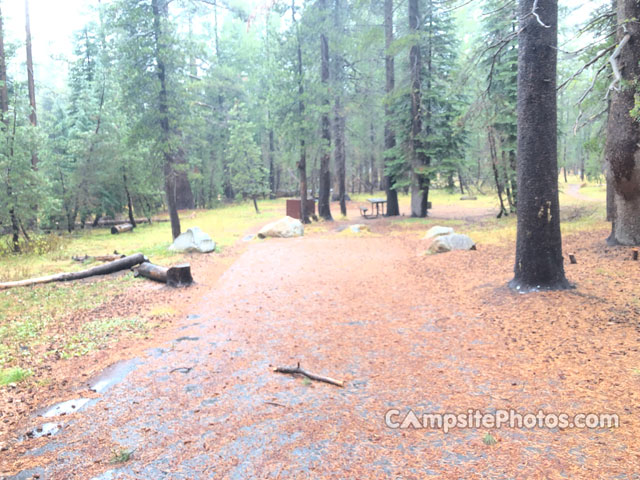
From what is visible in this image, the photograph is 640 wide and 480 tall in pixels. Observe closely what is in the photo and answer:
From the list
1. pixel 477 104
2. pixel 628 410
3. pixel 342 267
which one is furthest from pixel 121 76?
pixel 628 410

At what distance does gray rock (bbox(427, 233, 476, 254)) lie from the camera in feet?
36.0

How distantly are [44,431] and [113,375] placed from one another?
1.14 metres

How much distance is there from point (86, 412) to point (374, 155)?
109ft

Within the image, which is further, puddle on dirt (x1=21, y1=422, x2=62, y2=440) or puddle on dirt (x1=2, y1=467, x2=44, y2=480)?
puddle on dirt (x1=21, y1=422, x2=62, y2=440)

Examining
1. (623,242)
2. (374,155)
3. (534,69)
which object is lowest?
(623,242)

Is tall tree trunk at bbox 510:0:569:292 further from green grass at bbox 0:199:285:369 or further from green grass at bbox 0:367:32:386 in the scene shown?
green grass at bbox 0:367:32:386

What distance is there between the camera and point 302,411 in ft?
12.3

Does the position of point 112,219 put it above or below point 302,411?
above

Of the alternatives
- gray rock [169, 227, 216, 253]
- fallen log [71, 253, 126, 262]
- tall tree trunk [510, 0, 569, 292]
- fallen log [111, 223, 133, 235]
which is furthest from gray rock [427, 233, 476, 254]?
fallen log [111, 223, 133, 235]

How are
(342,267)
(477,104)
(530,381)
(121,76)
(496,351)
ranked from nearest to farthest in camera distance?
(530,381)
(496,351)
(477,104)
(342,267)
(121,76)

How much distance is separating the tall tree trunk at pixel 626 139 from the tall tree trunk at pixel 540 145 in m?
2.06

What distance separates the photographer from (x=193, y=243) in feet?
44.2

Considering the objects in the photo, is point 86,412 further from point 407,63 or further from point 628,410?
point 407,63

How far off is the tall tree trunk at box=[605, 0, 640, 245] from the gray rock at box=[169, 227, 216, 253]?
34.9 feet
